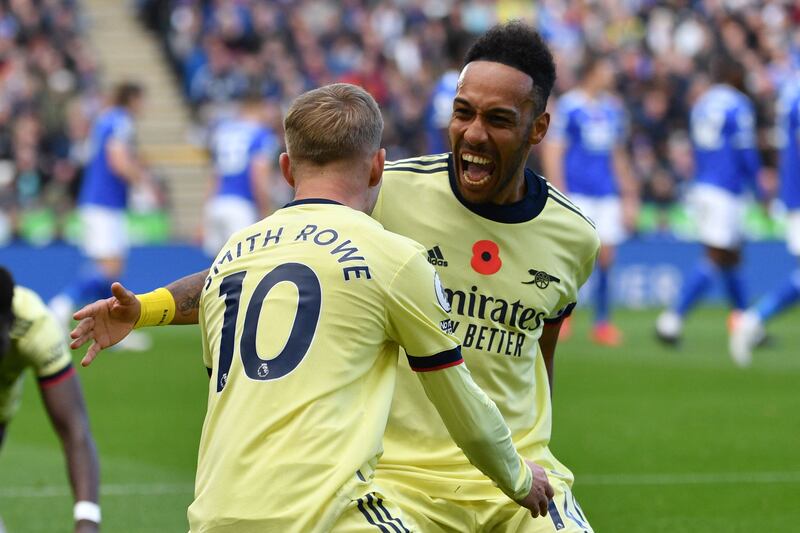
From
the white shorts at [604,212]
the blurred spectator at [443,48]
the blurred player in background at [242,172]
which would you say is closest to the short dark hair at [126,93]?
the blurred player in background at [242,172]

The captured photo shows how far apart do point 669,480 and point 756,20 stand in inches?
817

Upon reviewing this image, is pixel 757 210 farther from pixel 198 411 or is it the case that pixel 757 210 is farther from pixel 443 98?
pixel 198 411

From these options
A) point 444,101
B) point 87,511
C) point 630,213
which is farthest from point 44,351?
point 630,213

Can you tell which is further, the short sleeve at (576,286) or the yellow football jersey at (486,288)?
the short sleeve at (576,286)

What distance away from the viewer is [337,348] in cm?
339

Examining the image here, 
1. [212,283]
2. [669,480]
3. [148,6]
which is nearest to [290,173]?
[212,283]

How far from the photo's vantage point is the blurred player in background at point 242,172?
15.7 metres

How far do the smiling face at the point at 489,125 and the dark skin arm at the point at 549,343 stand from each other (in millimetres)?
539

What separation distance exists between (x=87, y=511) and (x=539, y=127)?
2.38m

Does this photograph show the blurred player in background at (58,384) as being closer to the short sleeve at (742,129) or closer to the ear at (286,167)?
the ear at (286,167)

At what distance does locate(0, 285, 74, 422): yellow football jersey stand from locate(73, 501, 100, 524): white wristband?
52 centimetres

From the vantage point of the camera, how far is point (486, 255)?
441cm

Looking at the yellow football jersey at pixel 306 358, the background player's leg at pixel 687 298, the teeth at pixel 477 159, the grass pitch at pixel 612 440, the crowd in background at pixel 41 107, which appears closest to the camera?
the yellow football jersey at pixel 306 358

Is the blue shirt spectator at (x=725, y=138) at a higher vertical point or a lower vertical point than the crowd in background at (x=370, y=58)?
higher
